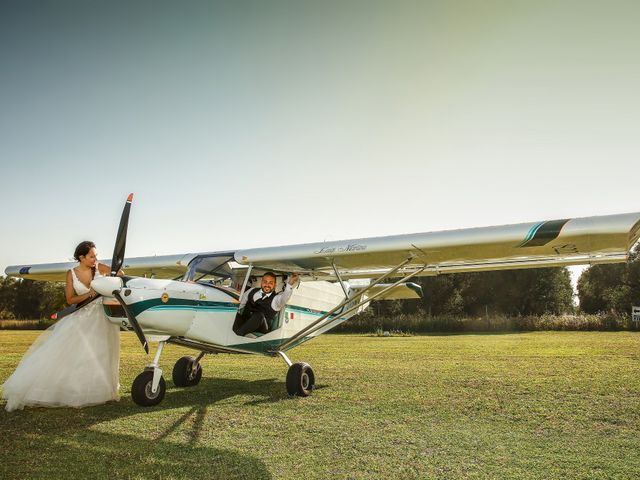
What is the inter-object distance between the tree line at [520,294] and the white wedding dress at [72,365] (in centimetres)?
4553

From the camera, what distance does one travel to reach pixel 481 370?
962 centimetres

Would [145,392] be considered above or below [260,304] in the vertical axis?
below

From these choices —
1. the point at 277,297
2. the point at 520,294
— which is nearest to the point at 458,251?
the point at 277,297

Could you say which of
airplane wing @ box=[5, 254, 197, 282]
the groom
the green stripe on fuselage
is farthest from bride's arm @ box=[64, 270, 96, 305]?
the green stripe on fuselage

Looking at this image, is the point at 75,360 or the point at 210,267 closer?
the point at 75,360

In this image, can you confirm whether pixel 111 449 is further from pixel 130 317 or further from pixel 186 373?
pixel 186 373

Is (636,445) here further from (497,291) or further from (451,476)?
(497,291)

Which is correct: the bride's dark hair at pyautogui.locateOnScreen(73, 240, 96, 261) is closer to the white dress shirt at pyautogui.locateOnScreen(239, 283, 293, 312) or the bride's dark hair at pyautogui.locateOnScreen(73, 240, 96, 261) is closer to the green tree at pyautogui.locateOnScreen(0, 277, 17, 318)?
the white dress shirt at pyautogui.locateOnScreen(239, 283, 293, 312)

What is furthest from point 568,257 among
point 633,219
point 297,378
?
point 297,378

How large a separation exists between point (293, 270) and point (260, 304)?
1260 mm

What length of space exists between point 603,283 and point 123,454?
218 feet

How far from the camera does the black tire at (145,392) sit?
5898 mm

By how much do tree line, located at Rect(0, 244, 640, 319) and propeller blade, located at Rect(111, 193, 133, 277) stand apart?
149 feet

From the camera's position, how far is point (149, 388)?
6.00 m
